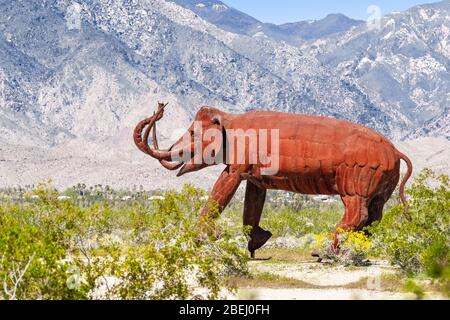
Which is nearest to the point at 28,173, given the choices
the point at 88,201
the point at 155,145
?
the point at 88,201

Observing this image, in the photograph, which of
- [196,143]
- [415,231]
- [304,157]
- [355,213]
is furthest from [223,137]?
[415,231]

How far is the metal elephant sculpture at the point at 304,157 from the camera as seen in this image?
17.7m

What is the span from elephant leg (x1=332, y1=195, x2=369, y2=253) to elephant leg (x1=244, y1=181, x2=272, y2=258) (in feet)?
7.98

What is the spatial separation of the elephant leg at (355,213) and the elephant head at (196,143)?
3.05 metres

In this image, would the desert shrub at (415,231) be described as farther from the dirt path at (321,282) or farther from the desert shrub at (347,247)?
the dirt path at (321,282)

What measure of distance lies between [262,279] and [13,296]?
240 inches

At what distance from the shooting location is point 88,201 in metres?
78.2

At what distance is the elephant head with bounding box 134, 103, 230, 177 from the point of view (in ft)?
63.7

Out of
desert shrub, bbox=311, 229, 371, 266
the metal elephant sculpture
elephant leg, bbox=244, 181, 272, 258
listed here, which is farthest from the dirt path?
the metal elephant sculpture

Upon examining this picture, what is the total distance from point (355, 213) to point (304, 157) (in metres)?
1.49

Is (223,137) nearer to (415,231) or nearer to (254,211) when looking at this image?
(254,211)

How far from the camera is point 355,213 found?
1766 centimetres
